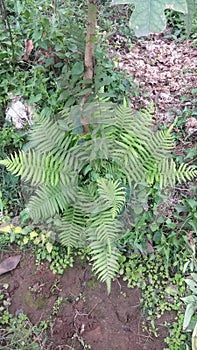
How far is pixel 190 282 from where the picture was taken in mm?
2082

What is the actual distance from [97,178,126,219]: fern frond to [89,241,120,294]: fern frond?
22 cm

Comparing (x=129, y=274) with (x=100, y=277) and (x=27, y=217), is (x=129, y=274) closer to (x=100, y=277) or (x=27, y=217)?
(x=100, y=277)

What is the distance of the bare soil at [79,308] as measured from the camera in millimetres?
2172

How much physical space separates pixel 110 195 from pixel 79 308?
0.68m

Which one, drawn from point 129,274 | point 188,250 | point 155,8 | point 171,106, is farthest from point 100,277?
point 155,8

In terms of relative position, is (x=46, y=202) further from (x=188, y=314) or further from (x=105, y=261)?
(x=188, y=314)

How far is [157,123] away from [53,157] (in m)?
0.94

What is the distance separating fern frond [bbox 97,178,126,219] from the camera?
221 centimetres

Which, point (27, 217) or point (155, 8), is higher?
point (155, 8)

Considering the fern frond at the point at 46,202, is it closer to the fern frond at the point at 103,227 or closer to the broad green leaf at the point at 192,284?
the fern frond at the point at 103,227

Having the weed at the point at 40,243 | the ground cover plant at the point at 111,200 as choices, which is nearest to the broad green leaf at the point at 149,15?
the ground cover plant at the point at 111,200

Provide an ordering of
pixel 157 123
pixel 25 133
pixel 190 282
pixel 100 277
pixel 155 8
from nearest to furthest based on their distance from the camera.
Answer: pixel 155 8, pixel 190 282, pixel 100 277, pixel 25 133, pixel 157 123

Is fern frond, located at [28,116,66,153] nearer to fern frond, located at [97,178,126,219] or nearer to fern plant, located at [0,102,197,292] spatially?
fern plant, located at [0,102,197,292]

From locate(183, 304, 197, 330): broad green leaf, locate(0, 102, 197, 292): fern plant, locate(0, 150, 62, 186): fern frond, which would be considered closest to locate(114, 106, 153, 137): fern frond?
locate(0, 102, 197, 292): fern plant
